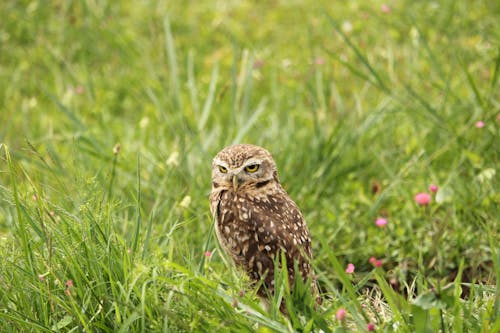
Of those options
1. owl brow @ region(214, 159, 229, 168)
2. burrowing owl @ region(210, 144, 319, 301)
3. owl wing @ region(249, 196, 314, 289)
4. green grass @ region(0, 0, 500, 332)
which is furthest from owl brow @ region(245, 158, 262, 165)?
green grass @ region(0, 0, 500, 332)

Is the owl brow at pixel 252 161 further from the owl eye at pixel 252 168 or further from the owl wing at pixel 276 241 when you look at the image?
the owl wing at pixel 276 241

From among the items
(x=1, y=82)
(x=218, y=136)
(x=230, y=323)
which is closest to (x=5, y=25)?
(x=1, y=82)

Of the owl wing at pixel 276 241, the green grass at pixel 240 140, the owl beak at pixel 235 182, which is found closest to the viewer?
the green grass at pixel 240 140

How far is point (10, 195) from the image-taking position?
2.86 meters

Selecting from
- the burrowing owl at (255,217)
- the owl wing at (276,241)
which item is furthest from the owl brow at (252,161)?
the owl wing at (276,241)

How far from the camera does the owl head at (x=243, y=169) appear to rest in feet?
11.1

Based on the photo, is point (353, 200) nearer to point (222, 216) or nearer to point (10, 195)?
point (222, 216)

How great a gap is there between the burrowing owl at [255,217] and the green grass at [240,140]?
114 mm

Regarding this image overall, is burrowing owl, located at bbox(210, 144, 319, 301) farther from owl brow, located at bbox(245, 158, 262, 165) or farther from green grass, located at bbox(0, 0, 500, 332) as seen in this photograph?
green grass, located at bbox(0, 0, 500, 332)

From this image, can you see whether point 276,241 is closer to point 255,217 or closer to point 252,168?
point 255,217

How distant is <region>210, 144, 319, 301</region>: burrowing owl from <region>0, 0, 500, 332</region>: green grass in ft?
0.37

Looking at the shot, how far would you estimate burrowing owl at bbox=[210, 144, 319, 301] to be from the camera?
3141mm

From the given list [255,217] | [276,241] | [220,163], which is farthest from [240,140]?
[276,241]

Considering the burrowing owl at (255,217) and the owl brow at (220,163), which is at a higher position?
the owl brow at (220,163)
